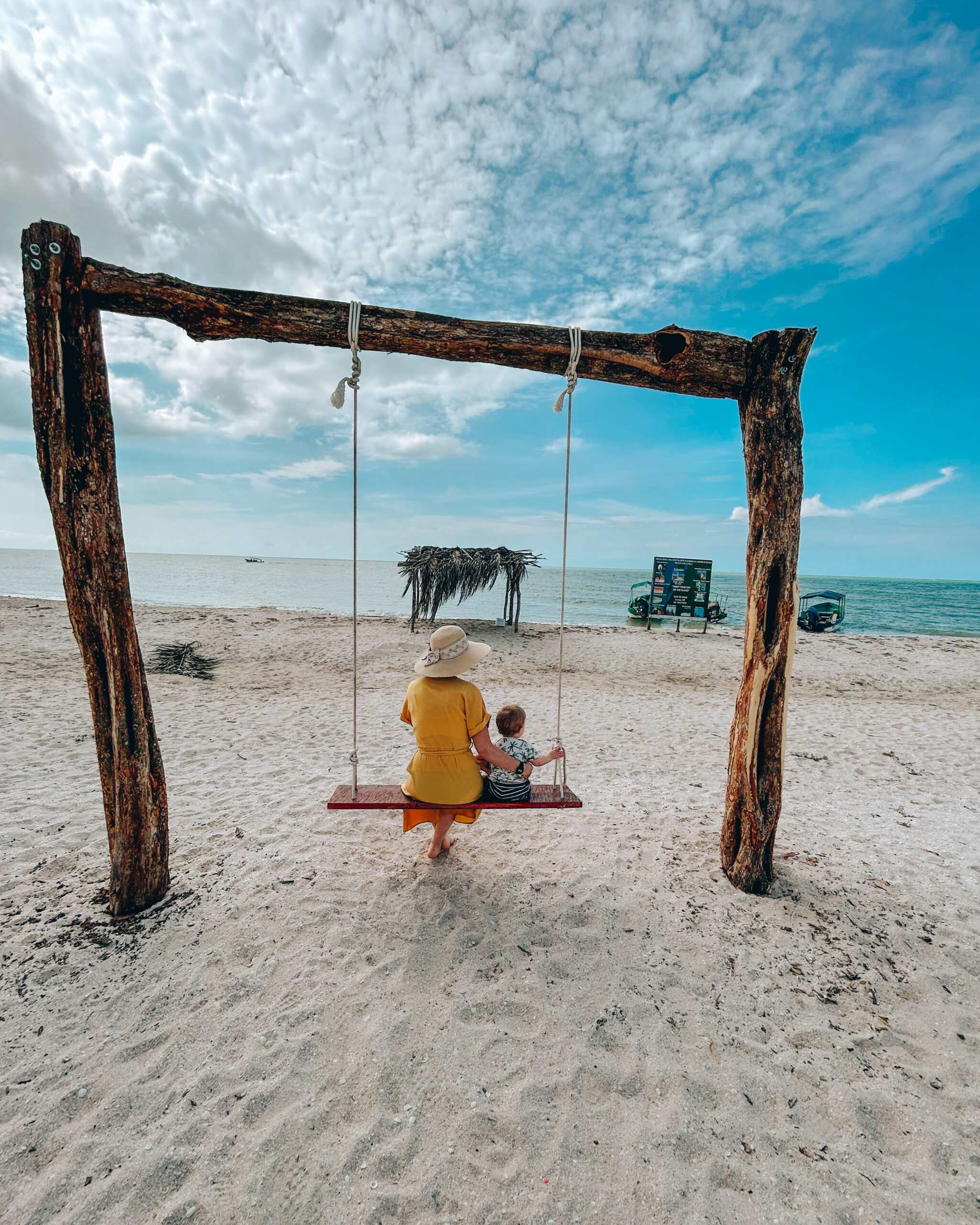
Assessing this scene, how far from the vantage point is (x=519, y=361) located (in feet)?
9.96

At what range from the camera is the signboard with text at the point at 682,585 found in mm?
16656

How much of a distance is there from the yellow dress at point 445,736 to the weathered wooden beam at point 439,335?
181 cm

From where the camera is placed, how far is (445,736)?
296 cm

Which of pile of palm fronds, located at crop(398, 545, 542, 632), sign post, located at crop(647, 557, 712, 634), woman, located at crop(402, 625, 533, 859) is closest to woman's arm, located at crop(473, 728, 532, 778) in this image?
woman, located at crop(402, 625, 533, 859)

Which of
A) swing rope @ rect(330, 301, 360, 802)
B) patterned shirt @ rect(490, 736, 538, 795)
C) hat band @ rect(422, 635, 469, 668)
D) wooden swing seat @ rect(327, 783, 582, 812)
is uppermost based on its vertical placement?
swing rope @ rect(330, 301, 360, 802)

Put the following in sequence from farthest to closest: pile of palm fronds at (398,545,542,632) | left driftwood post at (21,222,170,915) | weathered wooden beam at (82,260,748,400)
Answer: pile of palm fronds at (398,545,542,632)
weathered wooden beam at (82,260,748,400)
left driftwood post at (21,222,170,915)

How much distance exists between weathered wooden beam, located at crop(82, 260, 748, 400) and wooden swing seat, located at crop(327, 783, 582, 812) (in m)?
2.39

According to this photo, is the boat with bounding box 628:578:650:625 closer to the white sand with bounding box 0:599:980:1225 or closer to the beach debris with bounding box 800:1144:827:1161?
the white sand with bounding box 0:599:980:1225

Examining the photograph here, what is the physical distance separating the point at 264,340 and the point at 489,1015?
338cm

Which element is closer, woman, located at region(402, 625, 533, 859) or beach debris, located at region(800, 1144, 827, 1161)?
beach debris, located at region(800, 1144, 827, 1161)

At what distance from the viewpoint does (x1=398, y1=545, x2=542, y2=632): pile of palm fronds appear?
1369 cm

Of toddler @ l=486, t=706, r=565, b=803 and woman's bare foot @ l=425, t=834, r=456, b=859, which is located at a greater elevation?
toddler @ l=486, t=706, r=565, b=803

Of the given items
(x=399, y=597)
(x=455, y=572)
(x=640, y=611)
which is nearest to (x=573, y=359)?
(x=455, y=572)

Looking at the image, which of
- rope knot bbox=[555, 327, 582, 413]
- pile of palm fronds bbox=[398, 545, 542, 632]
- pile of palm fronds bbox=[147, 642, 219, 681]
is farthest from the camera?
pile of palm fronds bbox=[398, 545, 542, 632]
